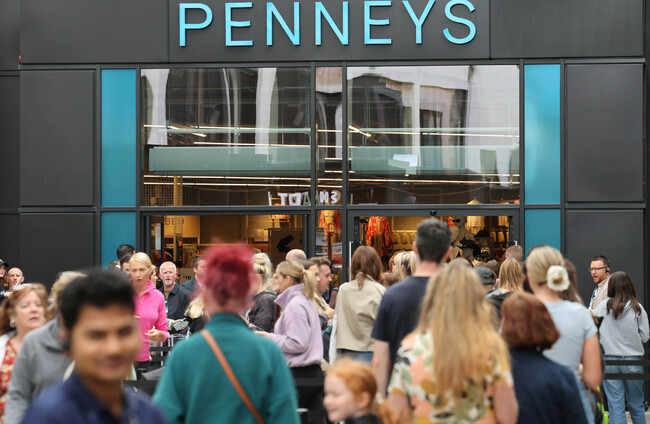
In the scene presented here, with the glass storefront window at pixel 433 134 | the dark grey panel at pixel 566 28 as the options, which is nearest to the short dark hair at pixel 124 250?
the glass storefront window at pixel 433 134

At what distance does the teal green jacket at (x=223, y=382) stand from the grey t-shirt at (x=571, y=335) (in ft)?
7.02

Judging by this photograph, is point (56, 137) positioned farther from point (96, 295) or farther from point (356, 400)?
point (96, 295)

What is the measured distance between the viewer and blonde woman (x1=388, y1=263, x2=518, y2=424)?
4.05m

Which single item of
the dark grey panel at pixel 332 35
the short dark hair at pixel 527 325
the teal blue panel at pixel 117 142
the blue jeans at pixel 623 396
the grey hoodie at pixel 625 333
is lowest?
the blue jeans at pixel 623 396

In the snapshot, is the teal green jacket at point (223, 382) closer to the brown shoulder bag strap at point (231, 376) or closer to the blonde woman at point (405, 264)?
the brown shoulder bag strap at point (231, 376)

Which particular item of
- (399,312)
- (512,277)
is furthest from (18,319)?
(512,277)

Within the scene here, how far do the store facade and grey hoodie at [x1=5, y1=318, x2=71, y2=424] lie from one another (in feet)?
27.9

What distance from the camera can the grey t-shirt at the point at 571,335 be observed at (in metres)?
5.43

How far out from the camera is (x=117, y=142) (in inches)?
538

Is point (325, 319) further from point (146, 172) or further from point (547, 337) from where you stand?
point (146, 172)

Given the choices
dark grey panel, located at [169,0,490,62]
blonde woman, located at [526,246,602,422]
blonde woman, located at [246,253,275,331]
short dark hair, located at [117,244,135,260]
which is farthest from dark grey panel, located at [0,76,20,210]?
blonde woman, located at [526,246,602,422]

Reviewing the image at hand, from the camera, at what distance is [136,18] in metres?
13.7

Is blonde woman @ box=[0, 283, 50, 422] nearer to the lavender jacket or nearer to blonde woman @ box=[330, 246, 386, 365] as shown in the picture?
the lavender jacket

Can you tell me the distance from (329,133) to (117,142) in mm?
3111
